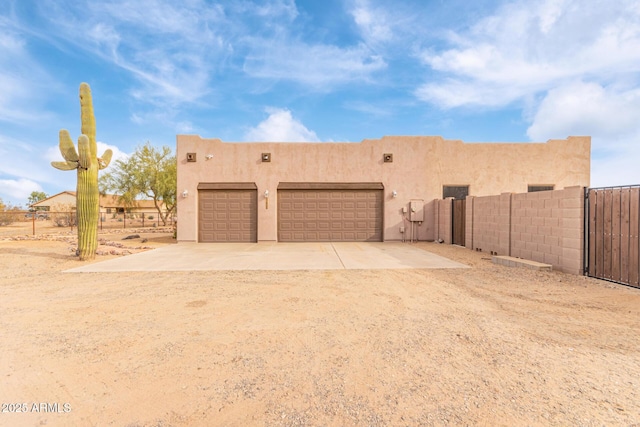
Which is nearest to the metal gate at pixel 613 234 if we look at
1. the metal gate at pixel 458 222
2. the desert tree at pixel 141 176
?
the metal gate at pixel 458 222

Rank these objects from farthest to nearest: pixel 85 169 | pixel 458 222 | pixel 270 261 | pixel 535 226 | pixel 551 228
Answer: pixel 458 222 < pixel 85 169 < pixel 270 261 < pixel 535 226 < pixel 551 228

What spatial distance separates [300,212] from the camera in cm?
1592

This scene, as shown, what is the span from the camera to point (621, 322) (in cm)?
449

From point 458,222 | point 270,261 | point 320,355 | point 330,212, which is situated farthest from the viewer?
point 330,212

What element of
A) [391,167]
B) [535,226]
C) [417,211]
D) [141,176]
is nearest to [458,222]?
[417,211]

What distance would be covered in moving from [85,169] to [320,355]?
11.3 metres

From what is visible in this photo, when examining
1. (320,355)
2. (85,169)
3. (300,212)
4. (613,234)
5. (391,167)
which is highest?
(391,167)

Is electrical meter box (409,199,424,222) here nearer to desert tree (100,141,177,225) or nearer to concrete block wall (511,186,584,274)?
concrete block wall (511,186,584,274)

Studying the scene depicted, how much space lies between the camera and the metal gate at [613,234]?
21.0ft

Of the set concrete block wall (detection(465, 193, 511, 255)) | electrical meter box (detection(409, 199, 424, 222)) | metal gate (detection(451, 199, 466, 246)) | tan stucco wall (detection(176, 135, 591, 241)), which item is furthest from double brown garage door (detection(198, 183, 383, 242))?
concrete block wall (detection(465, 193, 511, 255))

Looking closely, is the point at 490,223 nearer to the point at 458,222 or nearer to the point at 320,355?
the point at 458,222

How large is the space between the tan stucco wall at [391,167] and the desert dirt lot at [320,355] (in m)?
9.74

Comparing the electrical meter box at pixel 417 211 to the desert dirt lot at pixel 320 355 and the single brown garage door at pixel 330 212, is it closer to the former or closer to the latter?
the single brown garage door at pixel 330 212

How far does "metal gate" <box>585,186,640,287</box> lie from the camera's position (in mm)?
6410
